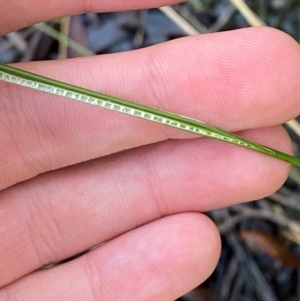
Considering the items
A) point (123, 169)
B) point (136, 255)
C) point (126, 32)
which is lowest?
point (136, 255)

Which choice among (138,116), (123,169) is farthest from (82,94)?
(123,169)

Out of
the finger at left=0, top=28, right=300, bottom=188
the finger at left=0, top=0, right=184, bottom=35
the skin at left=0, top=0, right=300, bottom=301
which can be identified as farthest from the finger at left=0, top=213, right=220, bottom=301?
the finger at left=0, top=0, right=184, bottom=35

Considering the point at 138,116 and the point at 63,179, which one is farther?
the point at 63,179

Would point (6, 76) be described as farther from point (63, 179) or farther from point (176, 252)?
point (176, 252)

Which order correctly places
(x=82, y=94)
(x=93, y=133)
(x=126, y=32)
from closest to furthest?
(x=82, y=94), (x=93, y=133), (x=126, y=32)

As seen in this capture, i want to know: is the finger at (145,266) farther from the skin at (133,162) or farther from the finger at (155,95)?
the finger at (155,95)
